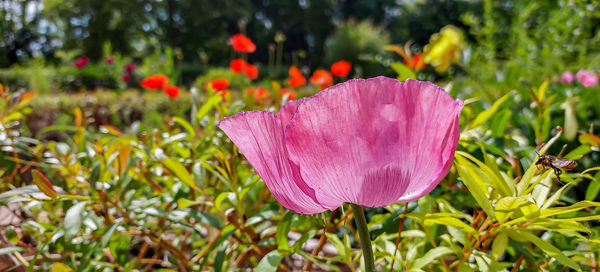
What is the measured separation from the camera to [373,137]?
0.87 ft

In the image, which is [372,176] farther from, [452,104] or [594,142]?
[594,142]

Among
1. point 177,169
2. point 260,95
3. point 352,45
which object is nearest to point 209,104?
point 177,169

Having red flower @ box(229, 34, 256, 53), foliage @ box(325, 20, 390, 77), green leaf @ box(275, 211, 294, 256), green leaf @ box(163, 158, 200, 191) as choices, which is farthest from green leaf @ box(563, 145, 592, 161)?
foliage @ box(325, 20, 390, 77)

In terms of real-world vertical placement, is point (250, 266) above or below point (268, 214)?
below

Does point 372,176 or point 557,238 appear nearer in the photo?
point 372,176

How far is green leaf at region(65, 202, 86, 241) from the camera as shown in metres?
0.42

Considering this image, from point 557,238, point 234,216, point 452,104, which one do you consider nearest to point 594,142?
point 557,238

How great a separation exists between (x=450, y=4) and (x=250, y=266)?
22525 millimetres

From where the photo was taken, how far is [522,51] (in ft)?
6.70

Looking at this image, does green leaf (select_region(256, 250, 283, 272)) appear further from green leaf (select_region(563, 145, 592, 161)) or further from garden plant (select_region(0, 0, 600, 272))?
green leaf (select_region(563, 145, 592, 161))

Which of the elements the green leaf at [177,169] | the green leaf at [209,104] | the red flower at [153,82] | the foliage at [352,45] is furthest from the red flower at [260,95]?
the foliage at [352,45]

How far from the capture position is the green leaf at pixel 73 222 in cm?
42

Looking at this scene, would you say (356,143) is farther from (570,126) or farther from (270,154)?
(570,126)

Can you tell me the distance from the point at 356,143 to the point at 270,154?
0.20 ft
